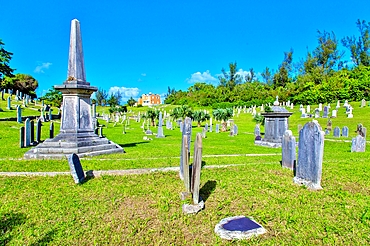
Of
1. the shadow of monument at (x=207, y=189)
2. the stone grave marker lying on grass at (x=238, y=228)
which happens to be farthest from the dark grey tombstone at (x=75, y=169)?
the stone grave marker lying on grass at (x=238, y=228)

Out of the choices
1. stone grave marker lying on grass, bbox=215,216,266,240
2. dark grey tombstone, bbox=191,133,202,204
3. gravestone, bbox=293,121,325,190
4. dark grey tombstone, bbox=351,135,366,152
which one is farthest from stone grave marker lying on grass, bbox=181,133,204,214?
dark grey tombstone, bbox=351,135,366,152

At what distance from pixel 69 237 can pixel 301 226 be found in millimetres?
3359

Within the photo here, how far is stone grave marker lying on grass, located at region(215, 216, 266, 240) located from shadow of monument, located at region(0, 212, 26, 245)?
295 cm

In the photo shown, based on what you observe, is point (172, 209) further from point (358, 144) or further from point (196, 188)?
point (358, 144)

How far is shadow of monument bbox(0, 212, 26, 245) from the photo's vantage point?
3.39 meters

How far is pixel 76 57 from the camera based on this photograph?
991 centimetres

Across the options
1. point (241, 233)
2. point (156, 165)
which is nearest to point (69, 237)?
→ point (241, 233)

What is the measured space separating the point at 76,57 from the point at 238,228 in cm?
922

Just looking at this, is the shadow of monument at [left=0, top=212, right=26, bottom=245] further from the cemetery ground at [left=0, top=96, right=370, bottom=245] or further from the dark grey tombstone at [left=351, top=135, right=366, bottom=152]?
the dark grey tombstone at [left=351, top=135, right=366, bottom=152]

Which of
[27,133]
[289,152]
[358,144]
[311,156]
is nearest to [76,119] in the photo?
[27,133]

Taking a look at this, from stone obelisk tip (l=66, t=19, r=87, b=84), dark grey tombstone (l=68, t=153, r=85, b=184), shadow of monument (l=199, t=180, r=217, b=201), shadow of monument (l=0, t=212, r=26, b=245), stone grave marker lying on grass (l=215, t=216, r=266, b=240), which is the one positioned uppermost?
stone obelisk tip (l=66, t=19, r=87, b=84)

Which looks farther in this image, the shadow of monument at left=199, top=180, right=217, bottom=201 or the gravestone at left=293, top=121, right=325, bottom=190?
the gravestone at left=293, top=121, right=325, bottom=190

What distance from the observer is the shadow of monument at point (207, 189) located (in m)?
4.80

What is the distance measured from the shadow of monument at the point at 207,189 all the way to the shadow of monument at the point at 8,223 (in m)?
3.05
